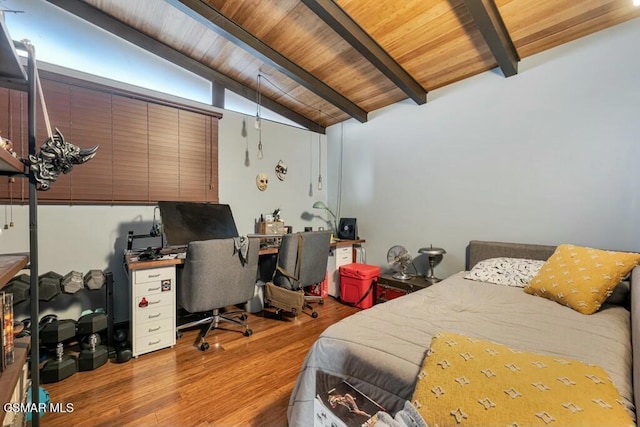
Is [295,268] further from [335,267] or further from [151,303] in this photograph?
[151,303]

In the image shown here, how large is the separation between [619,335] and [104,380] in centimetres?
308

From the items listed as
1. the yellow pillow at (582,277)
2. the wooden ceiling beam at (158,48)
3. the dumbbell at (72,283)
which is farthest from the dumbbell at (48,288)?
the yellow pillow at (582,277)

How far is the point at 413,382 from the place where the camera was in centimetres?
94

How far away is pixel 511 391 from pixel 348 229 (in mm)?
3173

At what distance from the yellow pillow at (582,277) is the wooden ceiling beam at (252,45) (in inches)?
113

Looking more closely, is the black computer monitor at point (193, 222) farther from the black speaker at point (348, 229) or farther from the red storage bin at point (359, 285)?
the black speaker at point (348, 229)

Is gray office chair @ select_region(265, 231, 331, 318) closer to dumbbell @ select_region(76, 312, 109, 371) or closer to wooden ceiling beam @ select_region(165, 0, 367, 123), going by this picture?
dumbbell @ select_region(76, 312, 109, 371)

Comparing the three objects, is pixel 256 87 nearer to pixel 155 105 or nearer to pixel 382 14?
pixel 155 105

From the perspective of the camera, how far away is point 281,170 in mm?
3918

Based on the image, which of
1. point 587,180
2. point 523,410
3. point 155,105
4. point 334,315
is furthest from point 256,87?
point 523,410

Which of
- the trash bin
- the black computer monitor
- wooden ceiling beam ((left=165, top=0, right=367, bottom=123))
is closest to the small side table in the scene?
the trash bin

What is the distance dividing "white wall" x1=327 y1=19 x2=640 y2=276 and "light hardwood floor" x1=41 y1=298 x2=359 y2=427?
200 cm

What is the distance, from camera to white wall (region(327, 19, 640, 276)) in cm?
204

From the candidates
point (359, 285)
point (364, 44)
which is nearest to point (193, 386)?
point (359, 285)
